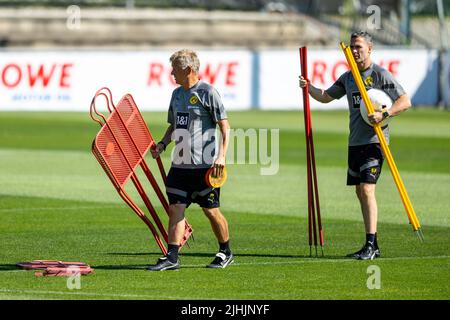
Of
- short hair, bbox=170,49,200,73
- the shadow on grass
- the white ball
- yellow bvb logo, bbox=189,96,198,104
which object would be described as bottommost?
the shadow on grass

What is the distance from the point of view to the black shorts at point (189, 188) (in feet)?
39.3

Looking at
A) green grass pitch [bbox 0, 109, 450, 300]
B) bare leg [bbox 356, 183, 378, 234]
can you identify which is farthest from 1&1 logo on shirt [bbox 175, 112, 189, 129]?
bare leg [bbox 356, 183, 378, 234]

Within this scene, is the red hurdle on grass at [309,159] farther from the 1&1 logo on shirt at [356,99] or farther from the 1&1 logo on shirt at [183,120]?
the 1&1 logo on shirt at [183,120]

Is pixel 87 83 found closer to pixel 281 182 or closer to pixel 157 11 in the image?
pixel 157 11

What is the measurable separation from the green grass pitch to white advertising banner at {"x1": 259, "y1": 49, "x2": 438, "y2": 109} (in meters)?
11.4

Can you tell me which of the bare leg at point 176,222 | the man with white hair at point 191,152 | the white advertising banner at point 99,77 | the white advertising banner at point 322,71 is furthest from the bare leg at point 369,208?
the white advertising banner at point 322,71

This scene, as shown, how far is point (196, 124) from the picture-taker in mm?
12023

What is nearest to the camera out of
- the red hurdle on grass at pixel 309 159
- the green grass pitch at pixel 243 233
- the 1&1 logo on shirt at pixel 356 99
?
the green grass pitch at pixel 243 233

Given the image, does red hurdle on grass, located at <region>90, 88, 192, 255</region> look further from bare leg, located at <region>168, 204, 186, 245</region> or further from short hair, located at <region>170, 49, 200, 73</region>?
short hair, located at <region>170, 49, 200, 73</region>

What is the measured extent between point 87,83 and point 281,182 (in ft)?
54.7

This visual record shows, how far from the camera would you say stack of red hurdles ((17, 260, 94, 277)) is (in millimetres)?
11508

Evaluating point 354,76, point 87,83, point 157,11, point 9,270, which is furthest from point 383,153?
point 157,11

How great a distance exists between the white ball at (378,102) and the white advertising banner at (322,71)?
83.4ft

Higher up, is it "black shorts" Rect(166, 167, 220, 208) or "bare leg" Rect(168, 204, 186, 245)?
"black shorts" Rect(166, 167, 220, 208)
